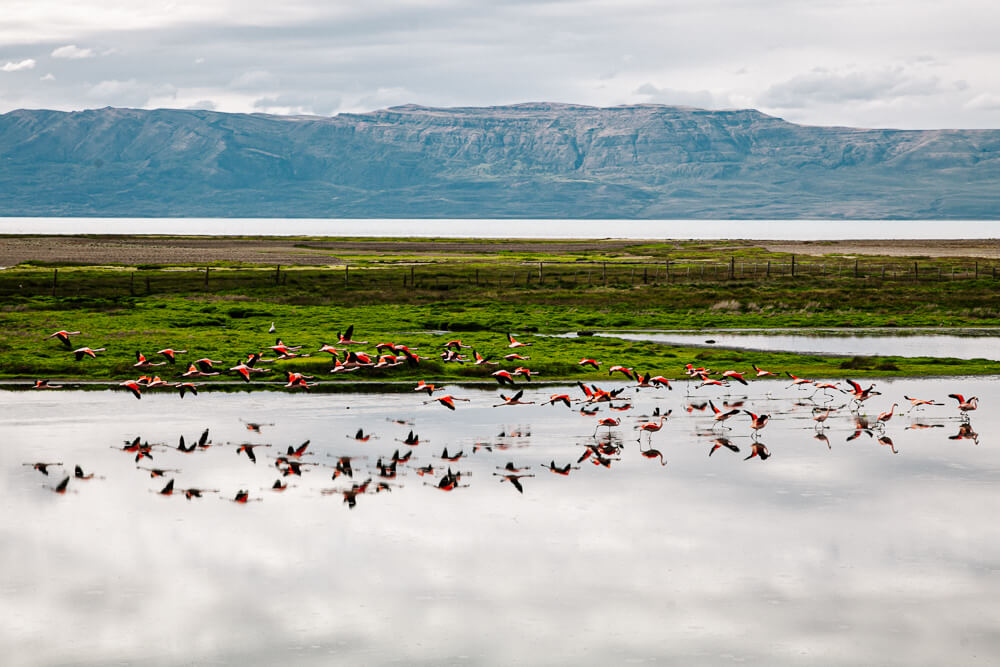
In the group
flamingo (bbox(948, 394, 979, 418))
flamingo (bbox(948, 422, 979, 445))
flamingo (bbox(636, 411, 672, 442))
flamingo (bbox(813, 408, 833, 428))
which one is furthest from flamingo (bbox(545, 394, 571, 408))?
flamingo (bbox(948, 394, 979, 418))

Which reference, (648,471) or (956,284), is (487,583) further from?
(956,284)

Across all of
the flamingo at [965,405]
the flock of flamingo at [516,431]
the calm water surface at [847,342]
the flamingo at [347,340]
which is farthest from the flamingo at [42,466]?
the calm water surface at [847,342]

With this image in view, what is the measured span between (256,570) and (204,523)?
303cm

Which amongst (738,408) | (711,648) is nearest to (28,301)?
(738,408)

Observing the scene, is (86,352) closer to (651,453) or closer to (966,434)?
(651,453)

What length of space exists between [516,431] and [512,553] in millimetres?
10597

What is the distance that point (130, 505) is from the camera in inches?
855

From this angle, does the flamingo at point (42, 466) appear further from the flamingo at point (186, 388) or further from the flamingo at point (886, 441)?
the flamingo at point (886, 441)

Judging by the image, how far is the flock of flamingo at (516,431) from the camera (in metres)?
24.3

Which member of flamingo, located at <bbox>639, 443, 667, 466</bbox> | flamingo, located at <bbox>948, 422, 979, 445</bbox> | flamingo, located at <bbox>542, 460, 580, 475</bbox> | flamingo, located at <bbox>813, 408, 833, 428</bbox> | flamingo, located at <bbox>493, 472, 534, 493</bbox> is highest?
flamingo, located at <bbox>948, 422, 979, 445</bbox>

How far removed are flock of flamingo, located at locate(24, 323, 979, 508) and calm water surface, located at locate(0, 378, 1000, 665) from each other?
1.03ft

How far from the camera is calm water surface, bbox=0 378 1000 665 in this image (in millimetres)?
15086

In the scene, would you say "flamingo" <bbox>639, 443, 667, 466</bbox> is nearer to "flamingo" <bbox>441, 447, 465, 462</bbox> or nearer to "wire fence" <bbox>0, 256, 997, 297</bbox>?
"flamingo" <bbox>441, 447, 465, 462</bbox>

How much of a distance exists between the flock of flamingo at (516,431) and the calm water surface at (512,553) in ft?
1.03
